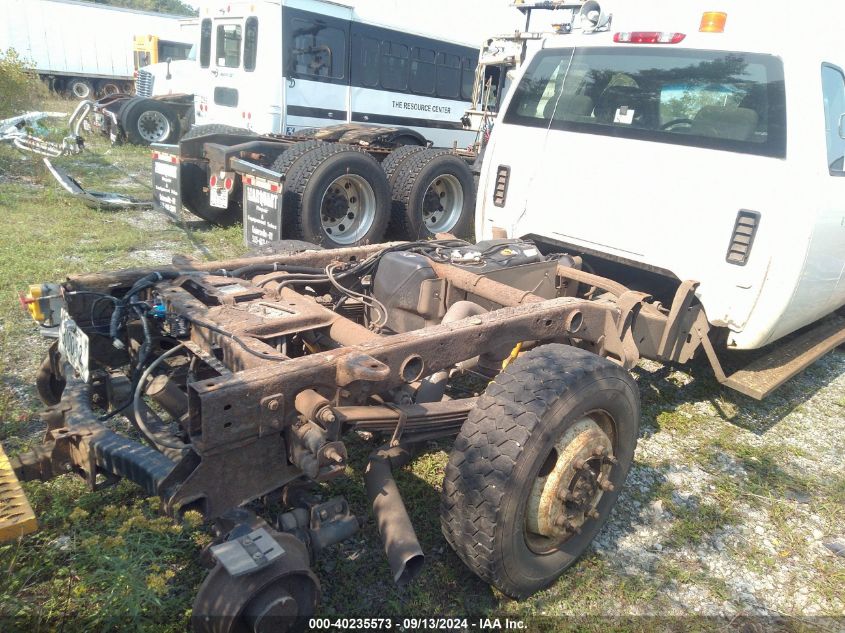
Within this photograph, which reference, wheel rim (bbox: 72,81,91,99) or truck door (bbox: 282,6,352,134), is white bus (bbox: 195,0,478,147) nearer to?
truck door (bbox: 282,6,352,134)

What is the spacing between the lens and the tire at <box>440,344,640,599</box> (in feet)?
7.82

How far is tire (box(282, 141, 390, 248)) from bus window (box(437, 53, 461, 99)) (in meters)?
4.92

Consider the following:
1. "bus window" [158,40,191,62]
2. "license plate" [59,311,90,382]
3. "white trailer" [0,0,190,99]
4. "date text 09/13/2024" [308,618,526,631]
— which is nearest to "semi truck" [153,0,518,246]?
"license plate" [59,311,90,382]

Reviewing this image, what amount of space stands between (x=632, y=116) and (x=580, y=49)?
68 centimetres

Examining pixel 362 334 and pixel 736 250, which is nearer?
pixel 362 334

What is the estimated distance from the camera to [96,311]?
3.07 metres

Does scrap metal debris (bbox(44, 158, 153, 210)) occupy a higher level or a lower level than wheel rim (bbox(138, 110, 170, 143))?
lower

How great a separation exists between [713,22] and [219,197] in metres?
5.31

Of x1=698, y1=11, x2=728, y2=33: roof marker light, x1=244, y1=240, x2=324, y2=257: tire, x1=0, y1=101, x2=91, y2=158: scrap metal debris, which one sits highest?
x1=698, y1=11, x2=728, y2=33: roof marker light

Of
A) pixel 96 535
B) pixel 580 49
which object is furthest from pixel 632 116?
pixel 96 535

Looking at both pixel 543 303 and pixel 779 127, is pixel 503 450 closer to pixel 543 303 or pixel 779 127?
pixel 543 303

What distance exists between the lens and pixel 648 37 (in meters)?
4.14

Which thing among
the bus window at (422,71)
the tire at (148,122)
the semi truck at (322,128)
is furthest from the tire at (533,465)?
the tire at (148,122)

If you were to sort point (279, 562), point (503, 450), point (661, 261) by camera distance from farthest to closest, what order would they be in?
point (661, 261), point (503, 450), point (279, 562)
